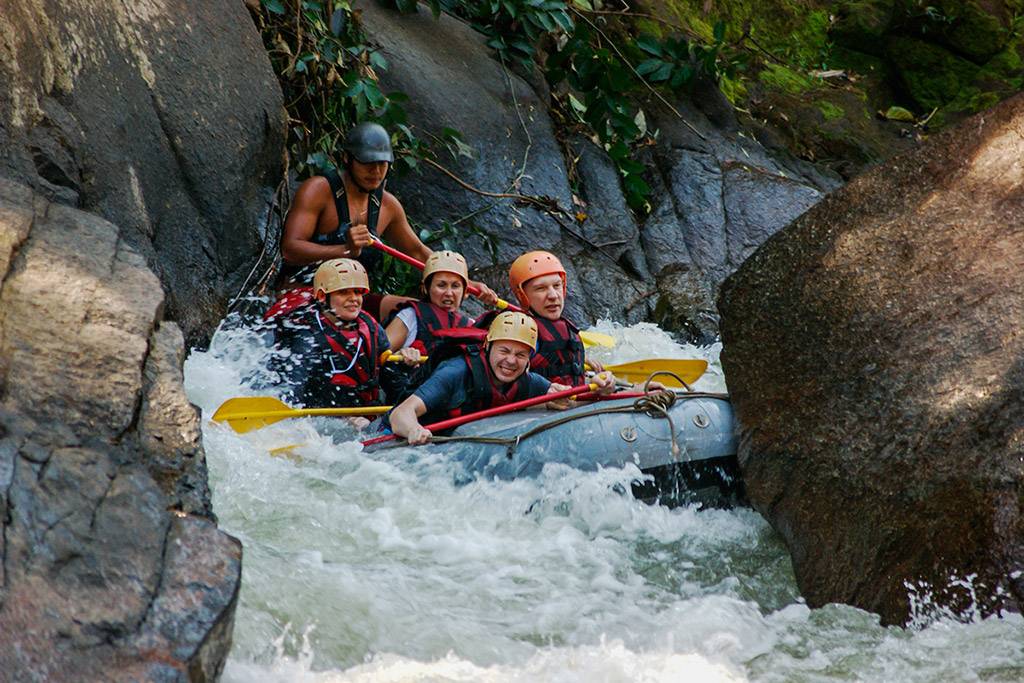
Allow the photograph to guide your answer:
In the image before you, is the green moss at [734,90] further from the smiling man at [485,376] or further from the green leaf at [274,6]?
the smiling man at [485,376]

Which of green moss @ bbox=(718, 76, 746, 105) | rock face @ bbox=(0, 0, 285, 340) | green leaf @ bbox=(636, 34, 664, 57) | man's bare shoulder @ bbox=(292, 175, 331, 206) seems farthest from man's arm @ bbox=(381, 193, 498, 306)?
green moss @ bbox=(718, 76, 746, 105)

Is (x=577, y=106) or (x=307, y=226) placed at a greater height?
(x=577, y=106)

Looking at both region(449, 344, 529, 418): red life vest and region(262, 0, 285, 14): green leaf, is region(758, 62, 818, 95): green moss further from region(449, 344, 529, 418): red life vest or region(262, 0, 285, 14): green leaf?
region(449, 344, 529, 418): red life vest

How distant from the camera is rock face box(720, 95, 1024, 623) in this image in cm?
365

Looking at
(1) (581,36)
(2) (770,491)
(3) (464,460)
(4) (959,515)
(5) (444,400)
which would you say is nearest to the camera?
(4) (959,515)

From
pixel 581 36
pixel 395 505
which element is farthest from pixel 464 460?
pixel 581 36

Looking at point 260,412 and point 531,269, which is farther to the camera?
point 531,269

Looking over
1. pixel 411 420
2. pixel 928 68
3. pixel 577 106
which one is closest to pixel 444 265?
pixel 411 420

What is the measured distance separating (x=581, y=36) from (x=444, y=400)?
4194mm

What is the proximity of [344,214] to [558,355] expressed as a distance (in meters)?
1.54

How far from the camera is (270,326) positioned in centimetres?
589

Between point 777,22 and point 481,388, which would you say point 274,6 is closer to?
point 481,388

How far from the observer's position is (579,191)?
8.52m

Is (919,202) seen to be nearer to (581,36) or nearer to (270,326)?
Answer: (270,326)
